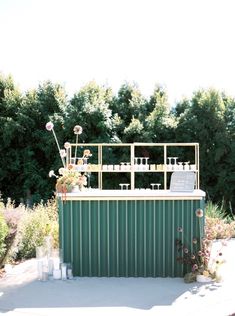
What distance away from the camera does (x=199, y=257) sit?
6.50 metres

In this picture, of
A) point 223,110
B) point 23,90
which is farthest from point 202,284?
point 23,90

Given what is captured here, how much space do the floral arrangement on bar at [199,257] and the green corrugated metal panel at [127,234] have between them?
3.2 inches

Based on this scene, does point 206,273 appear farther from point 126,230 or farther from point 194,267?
point 126,230

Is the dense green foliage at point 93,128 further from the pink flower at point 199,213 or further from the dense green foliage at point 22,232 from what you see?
the pink flower at point 199,213

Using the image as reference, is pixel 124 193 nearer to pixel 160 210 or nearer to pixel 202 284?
pixel 160 210

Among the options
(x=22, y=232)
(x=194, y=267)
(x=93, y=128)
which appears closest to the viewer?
(x=194, y=267)

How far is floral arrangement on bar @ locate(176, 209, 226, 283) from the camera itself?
20.8ft

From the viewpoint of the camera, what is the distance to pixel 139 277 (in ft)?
21.7

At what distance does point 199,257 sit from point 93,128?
7324mm

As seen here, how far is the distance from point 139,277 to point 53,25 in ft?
20.4

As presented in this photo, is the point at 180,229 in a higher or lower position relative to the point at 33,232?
higher

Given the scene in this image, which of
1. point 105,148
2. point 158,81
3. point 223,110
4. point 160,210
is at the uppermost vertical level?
point 158,81

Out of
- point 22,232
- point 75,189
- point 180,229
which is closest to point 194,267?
point 180,229

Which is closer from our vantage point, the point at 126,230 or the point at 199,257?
the point at 199,257
